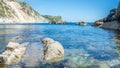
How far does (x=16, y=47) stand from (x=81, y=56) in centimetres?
797

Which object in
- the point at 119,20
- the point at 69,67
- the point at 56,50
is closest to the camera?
the point at 69,67

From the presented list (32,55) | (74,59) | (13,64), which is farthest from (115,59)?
(13,64)

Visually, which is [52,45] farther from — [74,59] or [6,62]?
[6,62]

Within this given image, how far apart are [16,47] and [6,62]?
5044mm

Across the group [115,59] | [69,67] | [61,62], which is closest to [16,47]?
[61,62]

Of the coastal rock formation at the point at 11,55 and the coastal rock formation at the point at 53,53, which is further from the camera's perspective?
the coastal rock formation at the point at 53,53

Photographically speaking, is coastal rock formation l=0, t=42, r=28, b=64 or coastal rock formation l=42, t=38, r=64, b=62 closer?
coastal rock formation l=0, t=42, r=28, b=64

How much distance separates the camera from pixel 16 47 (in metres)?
28.4

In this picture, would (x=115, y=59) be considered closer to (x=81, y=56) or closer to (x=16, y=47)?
A: (x=81, y=56)

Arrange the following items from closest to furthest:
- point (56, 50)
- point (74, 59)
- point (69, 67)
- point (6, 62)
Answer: point (69, 67) → point (6, 62) → point (74, 59) → point (56, 50)

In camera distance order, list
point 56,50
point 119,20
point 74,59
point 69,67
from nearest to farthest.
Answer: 1. point 69,67
2. point 74,59
3. point 56,50
4. point 119,20

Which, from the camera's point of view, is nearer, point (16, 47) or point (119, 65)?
point (119, 65)

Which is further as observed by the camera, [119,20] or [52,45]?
[119,20]

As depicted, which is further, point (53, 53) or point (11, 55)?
point (53, 53)
